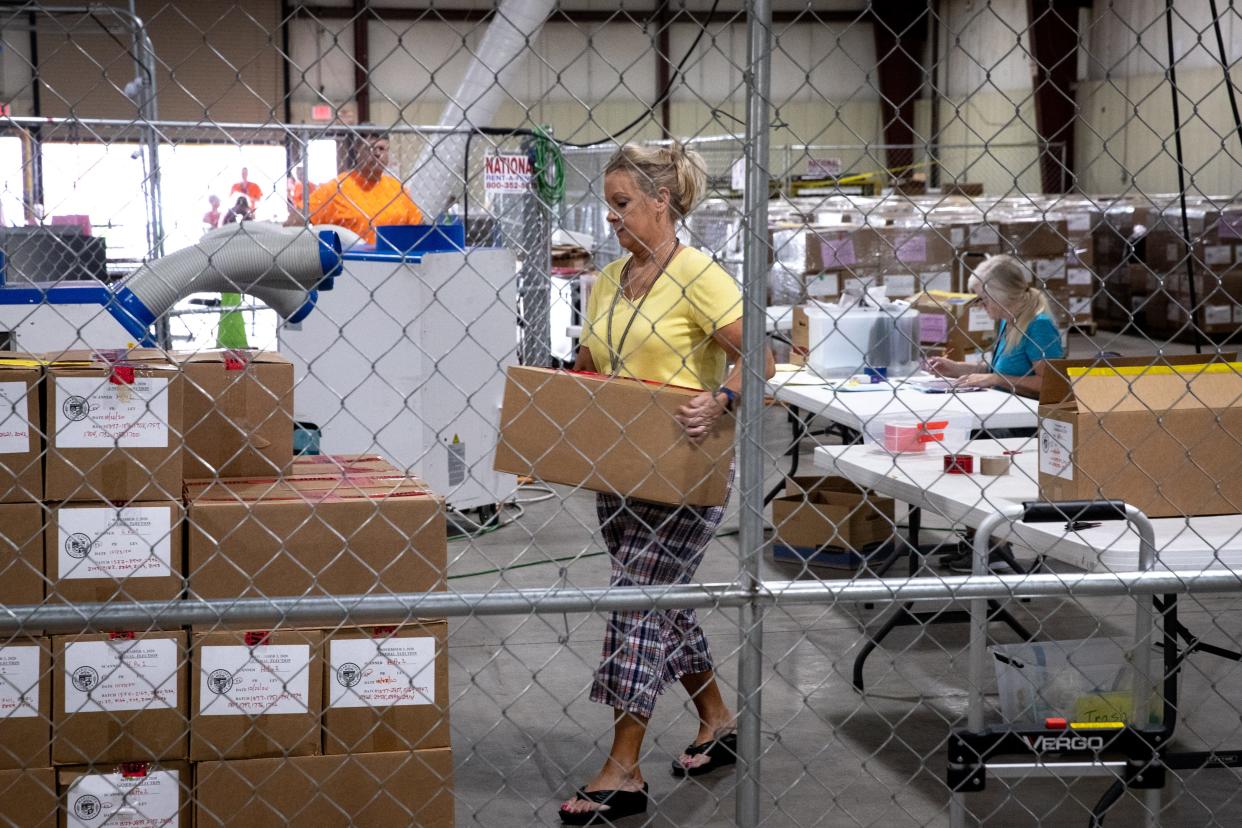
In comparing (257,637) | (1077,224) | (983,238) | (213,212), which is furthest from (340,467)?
(213,212)

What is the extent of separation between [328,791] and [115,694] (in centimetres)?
43

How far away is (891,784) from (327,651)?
164 centimetres

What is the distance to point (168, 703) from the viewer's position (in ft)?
7.69

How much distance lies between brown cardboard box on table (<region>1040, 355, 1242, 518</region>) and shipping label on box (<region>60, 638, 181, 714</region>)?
1.98m

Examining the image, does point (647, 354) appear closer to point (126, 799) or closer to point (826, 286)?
point (126, 799)

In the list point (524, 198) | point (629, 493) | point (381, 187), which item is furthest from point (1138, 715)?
point (381, 187)

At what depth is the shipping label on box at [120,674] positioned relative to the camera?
2.31 m

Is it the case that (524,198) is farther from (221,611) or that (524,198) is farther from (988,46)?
(988,46)

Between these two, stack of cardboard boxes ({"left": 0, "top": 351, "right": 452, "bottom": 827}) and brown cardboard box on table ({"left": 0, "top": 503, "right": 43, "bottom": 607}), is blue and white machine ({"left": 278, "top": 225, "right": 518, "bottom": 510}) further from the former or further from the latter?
brown cardboard box on table ({"left": 0, "top": 503, "right": 43, "bottom": 607})

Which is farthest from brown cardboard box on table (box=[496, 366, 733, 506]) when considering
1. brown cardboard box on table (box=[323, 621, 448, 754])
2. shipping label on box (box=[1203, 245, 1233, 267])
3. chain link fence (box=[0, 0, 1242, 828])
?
shipping label on box (box=[1203, 245, 1233, 267])

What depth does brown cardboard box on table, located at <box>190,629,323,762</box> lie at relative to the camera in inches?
92.9

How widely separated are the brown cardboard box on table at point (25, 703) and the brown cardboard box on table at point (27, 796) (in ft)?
0.06

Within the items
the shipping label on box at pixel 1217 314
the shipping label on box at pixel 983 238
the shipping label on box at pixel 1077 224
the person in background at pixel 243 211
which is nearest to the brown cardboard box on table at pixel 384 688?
the person in background at pixel 243 211

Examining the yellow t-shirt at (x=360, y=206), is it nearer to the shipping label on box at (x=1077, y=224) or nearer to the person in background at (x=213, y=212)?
the person in background at (x=213, y=212)
